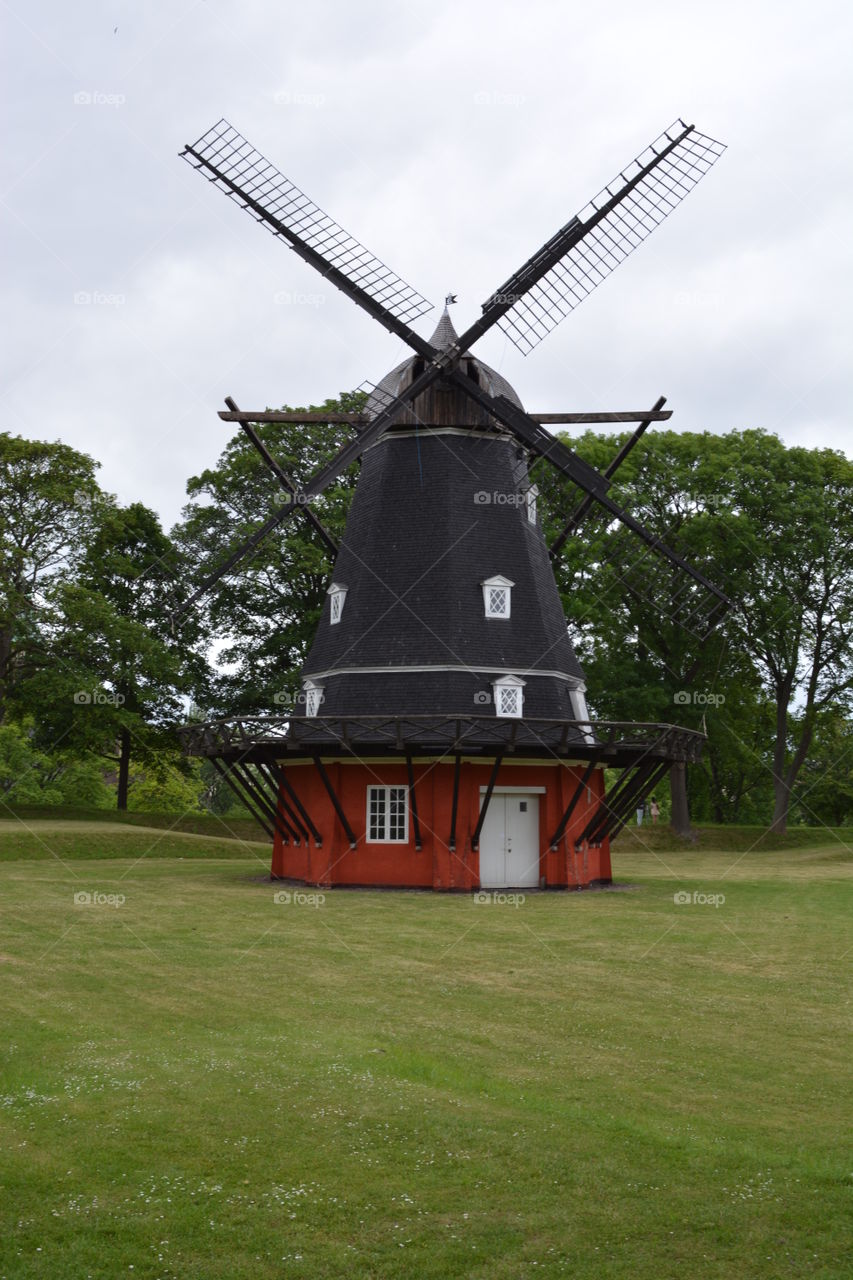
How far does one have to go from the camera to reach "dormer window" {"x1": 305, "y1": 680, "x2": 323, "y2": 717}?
1086 inches

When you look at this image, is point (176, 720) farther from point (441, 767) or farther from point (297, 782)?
point (441, 767)

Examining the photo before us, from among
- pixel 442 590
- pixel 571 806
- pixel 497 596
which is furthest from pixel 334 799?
pixel 497 596

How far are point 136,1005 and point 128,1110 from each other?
13.6ft

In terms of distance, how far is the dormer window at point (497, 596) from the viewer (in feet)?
89.1

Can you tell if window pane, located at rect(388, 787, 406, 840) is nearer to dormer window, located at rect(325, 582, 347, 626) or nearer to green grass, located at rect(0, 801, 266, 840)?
dormer window, located at rect(325, 582, 347, 626)

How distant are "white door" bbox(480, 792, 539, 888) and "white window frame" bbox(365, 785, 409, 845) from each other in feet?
6.12

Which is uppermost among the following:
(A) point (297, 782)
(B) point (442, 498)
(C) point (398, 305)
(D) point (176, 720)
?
(C) point (398, 305)

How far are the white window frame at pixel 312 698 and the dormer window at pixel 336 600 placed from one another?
177 cm

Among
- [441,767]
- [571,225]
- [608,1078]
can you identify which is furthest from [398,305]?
[608,1078]

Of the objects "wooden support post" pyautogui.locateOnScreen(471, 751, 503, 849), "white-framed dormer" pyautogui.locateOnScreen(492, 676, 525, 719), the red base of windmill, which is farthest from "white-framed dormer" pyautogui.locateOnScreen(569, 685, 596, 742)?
"wooden support post" pyautogui.locateOnScreen(471, 751, 503, 849)

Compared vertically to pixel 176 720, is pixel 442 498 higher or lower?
higher

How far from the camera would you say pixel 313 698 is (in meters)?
27.8

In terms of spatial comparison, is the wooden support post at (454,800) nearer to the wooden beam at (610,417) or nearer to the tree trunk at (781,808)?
the wooden beam at (610,417)

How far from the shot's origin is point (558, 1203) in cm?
747
